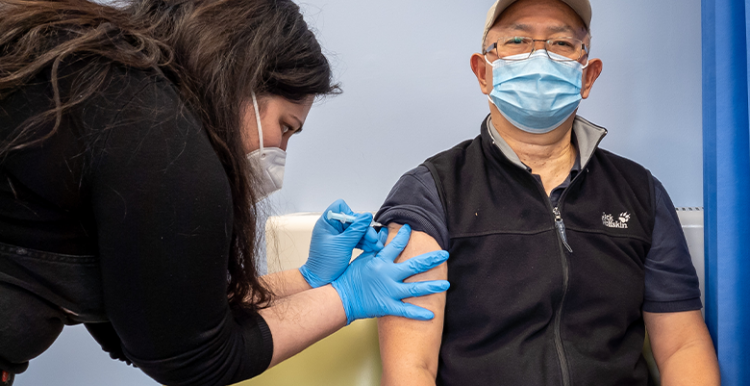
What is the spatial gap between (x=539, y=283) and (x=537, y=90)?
0.46 meters

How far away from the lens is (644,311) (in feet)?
4.13

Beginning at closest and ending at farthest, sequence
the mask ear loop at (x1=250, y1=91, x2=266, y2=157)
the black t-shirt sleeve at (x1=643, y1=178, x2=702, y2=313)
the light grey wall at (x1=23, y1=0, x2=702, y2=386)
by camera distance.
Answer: the mask ear loop at (x1=250, y1=91, x2=266, y2=157), the black t-shirt sleeve at (x1=643, y1=178, x2=702, y2=313), the light grey wall at (x1=23, y1=0, x2=702, y2=386)

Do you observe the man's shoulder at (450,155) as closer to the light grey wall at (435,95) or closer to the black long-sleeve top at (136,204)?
the light grey wall at (435,95)

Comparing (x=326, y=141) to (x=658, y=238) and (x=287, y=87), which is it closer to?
(x=287, y=87)

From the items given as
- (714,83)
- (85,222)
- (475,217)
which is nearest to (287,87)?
(85,222)

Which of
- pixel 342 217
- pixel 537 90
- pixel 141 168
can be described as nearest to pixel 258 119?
pixel 141 168

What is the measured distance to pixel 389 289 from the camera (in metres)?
1.13

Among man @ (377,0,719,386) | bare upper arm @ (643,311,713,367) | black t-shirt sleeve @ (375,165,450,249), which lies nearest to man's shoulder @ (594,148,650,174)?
man @ (377,0,719,386)

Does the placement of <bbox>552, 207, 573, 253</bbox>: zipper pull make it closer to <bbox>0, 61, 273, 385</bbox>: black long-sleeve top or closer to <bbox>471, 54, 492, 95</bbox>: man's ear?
<bbox>471, 54, 492, 95</bbox>: man's ear

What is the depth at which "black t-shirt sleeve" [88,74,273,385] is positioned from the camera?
698mm

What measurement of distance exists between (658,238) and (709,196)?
21cm

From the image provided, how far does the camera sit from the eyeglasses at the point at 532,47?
128cm

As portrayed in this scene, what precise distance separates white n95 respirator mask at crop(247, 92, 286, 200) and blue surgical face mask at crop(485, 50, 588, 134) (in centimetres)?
58

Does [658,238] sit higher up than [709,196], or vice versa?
[709,196]
